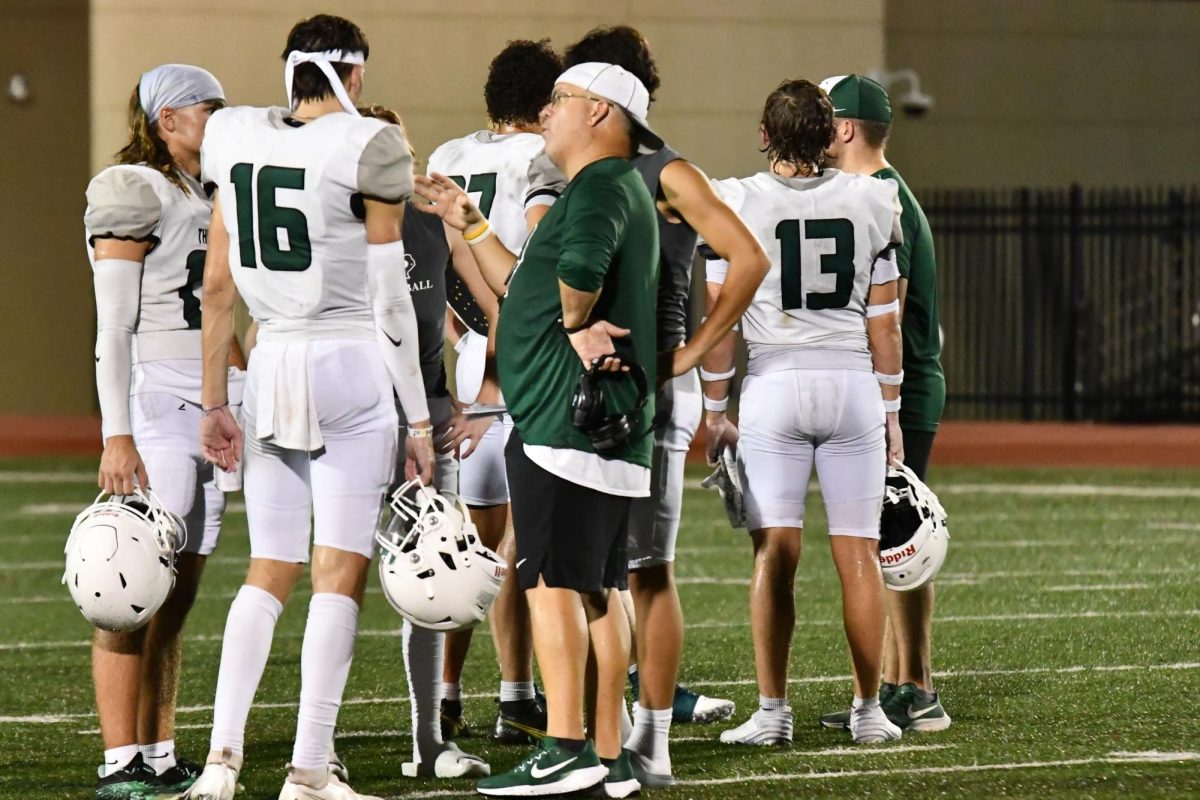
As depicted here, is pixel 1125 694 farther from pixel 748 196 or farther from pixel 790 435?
pixel 748 196

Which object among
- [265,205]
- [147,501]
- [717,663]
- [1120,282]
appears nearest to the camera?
[265,205]

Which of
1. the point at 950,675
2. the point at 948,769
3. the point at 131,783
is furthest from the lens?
the point at 950,675

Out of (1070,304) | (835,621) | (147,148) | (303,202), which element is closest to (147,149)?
(147,148)

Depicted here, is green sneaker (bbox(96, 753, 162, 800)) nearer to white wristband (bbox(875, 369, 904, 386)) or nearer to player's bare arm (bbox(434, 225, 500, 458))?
player's bare arm (bbox(434, 225, 500, 458))

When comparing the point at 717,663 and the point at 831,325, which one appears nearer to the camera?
the point at 831,325

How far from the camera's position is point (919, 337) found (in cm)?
659

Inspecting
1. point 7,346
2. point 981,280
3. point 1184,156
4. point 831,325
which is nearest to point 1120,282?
point 981,280

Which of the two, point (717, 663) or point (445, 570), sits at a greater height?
point (445, 570)

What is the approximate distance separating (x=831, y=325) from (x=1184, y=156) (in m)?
18.9

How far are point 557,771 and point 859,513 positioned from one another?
5.01 ft

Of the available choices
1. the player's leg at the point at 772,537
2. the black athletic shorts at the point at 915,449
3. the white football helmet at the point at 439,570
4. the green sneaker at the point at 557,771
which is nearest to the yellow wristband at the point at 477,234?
the white football helmet at the point at 439,570

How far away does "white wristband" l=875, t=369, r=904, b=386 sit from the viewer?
20.1 ft

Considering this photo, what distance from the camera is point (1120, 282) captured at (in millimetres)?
21453

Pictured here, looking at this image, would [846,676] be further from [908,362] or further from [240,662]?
[240,662]
